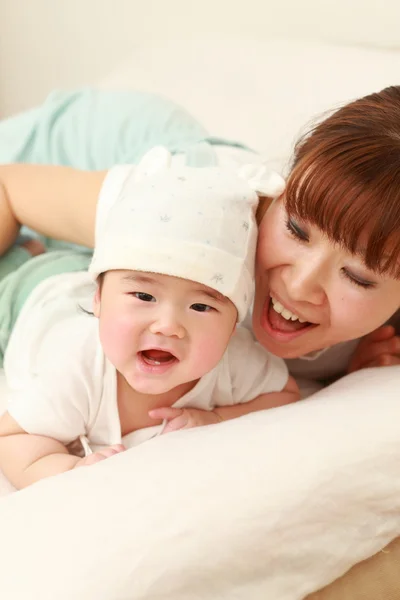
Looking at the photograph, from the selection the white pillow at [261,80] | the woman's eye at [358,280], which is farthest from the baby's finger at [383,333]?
the white pillow at [261,80]

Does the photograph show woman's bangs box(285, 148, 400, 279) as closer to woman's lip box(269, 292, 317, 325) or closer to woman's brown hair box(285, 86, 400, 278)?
woman's brown hair box(285, 86, 400, 278)

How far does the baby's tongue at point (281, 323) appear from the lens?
0.99m

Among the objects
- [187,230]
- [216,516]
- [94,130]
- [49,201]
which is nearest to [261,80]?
[94,130]

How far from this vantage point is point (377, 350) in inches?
43.0

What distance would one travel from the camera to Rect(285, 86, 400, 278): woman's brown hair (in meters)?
0.80

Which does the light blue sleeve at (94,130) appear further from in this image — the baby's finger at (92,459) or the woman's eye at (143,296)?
the baby's finger at (92,459)

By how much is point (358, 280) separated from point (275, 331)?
0.57 feet

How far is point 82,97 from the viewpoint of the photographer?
55.1 inches

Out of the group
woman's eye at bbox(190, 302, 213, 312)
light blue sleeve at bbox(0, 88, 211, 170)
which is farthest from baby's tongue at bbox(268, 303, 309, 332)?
light blue sleeve at bbox(0, 88, 211, 170)

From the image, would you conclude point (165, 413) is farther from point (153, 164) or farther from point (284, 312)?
point (153, 164)

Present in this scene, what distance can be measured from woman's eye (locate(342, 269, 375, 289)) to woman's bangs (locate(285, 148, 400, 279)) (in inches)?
1.2

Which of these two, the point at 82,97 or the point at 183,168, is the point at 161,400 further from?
the point at 82,97

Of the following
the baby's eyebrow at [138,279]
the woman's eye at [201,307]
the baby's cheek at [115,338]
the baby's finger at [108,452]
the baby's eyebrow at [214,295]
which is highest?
the baby's eyebrow at [138,279]

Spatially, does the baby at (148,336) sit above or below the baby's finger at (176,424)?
above
